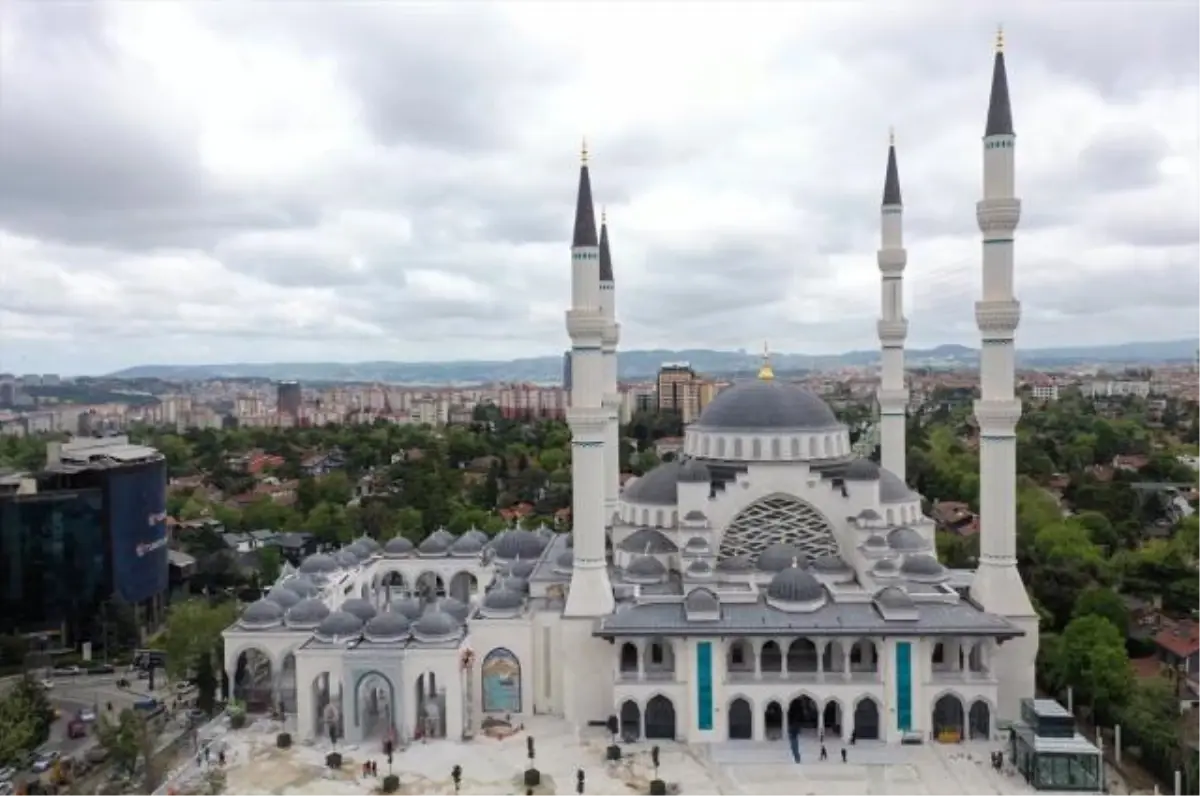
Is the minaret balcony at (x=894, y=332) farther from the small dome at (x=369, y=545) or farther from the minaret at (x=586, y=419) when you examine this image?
the small dome at (x=369, y=545)

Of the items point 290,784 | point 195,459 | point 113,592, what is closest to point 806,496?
point 290,784

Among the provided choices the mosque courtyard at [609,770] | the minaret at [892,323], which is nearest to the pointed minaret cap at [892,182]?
the minaret at [892,323]

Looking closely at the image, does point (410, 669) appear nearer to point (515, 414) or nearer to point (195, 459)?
point (195, 459)

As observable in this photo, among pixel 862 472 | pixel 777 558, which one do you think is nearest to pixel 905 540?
pixel 862 472

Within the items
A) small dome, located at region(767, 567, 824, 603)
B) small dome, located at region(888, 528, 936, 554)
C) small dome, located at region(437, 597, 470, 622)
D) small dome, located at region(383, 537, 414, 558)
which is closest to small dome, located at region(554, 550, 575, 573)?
small dome, located at region(437, 597, 470, 622)

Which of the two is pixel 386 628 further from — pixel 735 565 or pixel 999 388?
pixel 999 388
